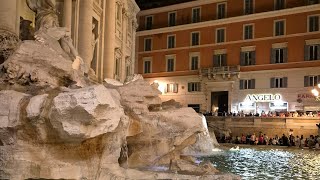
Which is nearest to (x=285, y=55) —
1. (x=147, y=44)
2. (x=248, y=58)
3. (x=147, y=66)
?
(x=248, y=58)

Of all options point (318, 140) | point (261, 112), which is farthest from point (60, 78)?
point (261, 112)

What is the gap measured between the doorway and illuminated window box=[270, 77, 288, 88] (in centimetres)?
578

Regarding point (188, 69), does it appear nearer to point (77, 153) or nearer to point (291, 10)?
point (291, 10)

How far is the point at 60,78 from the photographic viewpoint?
985 cm

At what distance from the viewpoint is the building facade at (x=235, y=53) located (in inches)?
1479

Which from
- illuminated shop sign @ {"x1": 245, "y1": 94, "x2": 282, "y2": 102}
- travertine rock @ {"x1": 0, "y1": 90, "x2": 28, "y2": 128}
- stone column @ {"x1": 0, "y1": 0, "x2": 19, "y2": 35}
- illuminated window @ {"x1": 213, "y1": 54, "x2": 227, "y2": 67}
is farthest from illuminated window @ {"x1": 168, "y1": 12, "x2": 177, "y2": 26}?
travertine rock @ {"x1": 0, "y1": 90, "x2": 28, "y2": 128}

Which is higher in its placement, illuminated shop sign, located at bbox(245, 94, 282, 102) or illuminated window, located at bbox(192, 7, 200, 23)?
illuminated window, located at bbox(192, 7, 200, 23)

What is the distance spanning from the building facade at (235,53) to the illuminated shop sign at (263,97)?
0.10 meters

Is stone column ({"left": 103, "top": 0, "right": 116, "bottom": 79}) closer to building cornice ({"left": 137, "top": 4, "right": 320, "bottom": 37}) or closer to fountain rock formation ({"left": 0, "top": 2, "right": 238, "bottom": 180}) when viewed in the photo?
fountain rock formation ({"left": 0, "top": 2, "right": 238, "bottom": 180})

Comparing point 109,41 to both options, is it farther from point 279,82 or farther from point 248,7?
point 248,7

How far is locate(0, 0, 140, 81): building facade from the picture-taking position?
1462 cm

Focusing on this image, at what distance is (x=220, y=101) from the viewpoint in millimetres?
45469

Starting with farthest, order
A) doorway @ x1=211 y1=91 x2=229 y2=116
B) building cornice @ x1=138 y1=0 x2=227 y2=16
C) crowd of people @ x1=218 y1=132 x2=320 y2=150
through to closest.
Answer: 1. building cornice @ x1=138 y1=0 x2=227 y2=16
2. doorway @ x1=211 y1=91 x2=229 y2=116
3. crowd of people @ x1=218 y1=132 x2=320 y2=150

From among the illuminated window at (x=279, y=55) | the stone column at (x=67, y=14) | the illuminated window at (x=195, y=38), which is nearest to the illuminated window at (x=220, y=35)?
the illuminated window at (x=195, y=38)
